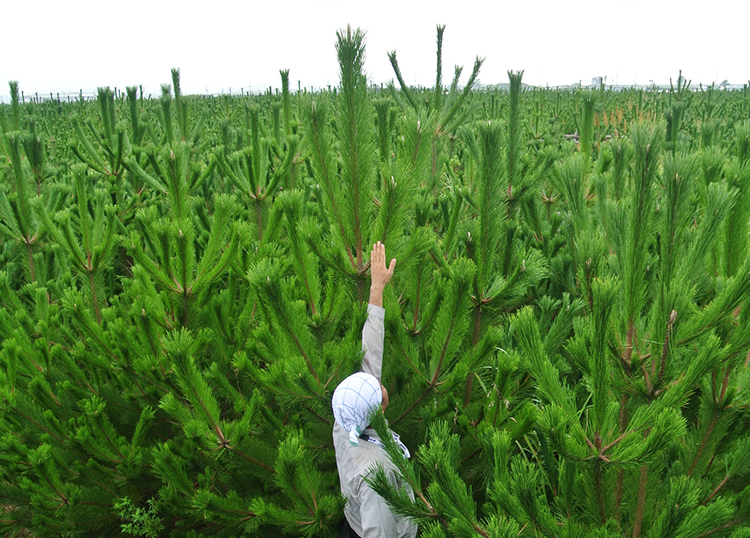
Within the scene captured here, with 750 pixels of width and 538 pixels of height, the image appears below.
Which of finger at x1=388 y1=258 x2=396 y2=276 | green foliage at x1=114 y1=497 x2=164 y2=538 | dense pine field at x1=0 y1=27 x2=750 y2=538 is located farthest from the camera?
green foliage at x1=114 y1=497 x2=164 y2=538

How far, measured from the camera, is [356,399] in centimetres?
204

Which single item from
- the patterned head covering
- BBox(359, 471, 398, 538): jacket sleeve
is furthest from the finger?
BBox(359, 471, 398, 538): jacket sleeve

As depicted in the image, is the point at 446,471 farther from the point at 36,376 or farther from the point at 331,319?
the point at 36,376

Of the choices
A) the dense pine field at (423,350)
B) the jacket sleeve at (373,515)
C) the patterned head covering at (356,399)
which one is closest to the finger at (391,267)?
the dense pine field at (423,350)

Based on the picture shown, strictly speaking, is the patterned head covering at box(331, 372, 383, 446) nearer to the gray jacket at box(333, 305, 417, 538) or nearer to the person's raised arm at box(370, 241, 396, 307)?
the gray jacket at box(333, 305, 417, 538)

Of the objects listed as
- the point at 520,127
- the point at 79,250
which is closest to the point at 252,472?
the point at 79,250

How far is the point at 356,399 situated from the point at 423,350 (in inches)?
29.9

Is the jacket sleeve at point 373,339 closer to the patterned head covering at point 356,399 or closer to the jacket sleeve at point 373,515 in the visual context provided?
the patterned head covering at point 356,399

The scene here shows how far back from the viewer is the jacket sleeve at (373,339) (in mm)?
2244

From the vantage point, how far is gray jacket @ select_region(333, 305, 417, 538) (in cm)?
211

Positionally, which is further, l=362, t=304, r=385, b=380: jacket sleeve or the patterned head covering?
l=362, t=304, r=385, b=380: jacket sleeve

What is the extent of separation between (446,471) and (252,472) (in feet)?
4.56

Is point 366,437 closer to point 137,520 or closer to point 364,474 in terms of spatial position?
point 364,474

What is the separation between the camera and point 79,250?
3.32 m
